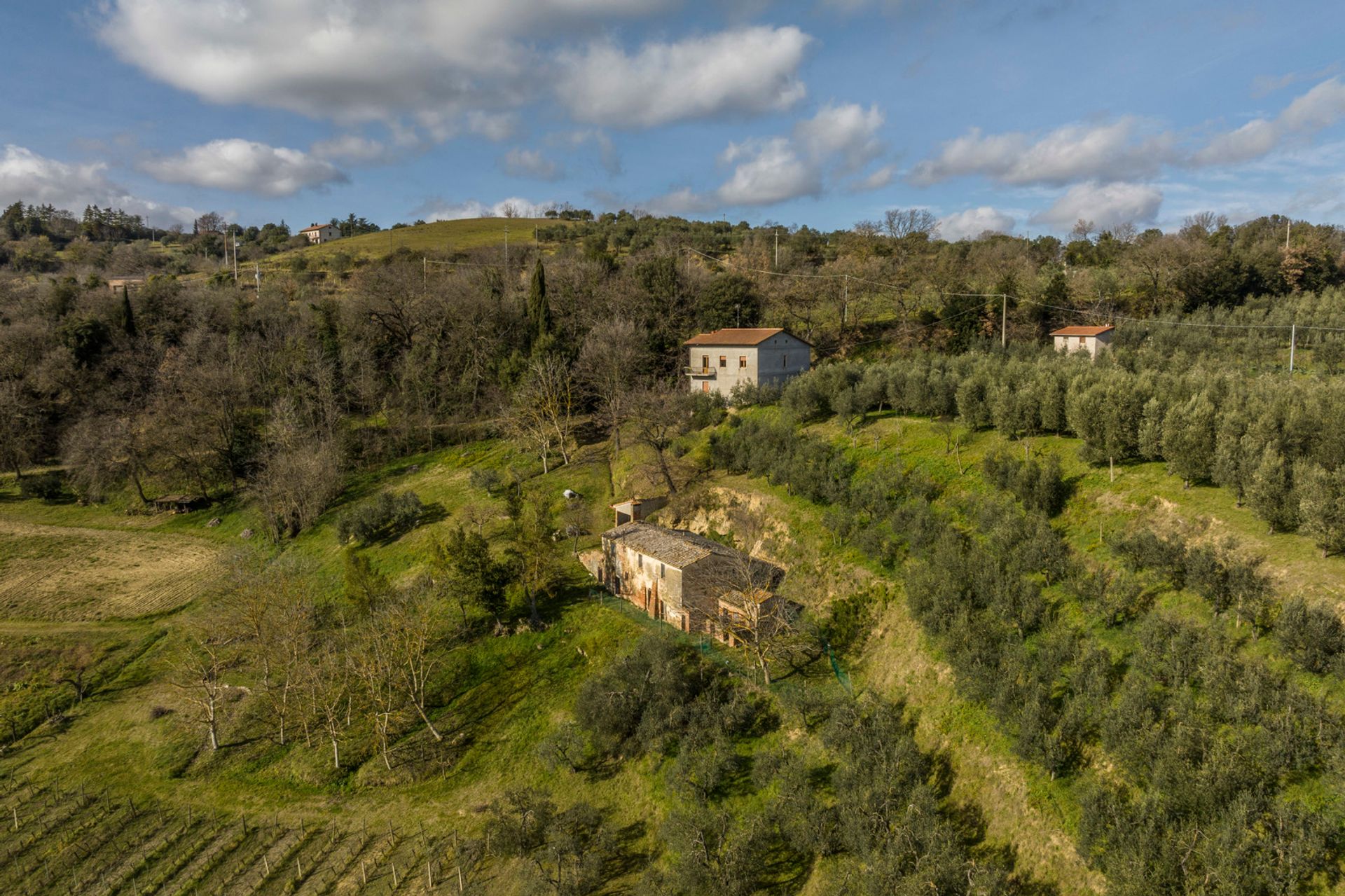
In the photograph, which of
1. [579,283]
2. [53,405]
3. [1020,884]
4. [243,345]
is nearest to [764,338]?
[579,283]

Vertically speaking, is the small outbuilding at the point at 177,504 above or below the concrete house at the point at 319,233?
below

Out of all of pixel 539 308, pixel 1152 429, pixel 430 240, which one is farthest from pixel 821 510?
pixel 430 240

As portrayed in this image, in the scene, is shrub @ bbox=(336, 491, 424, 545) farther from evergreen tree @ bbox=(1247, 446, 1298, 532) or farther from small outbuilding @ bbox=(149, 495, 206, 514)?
evergreen tree @ bbox=(1247, 446, 1298, 532)

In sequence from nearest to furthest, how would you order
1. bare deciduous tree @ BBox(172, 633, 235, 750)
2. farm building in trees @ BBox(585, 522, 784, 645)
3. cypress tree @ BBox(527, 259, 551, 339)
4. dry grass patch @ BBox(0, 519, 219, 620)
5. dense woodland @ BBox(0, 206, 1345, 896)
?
1. dense woodland @ BBox(0, 206, 1345, 896)
2. farm building in trees @ BBox(585, 522, 784, 645)
3. bare deciduous tree @ BBox(172, 633, 235, 750)
4. dry grass patch @ BBox(0, 519, 219, 620)
5. cypress tree @ BBox(527, 259, 551, 339)

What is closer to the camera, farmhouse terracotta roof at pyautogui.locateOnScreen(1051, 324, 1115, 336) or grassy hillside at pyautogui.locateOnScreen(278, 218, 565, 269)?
farmhouse terracotta roof at pyautogui.locateOnScreen(1051, 324, 1115, 336)

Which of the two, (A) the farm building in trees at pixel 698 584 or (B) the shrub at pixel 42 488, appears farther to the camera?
(B) the shrub at pixel 42 488

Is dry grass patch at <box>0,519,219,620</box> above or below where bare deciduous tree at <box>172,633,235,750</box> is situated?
above

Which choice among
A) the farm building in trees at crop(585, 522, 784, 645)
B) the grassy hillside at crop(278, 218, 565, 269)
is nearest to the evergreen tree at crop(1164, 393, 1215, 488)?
the farm building in trees at crop(585, 522, 784, 645)

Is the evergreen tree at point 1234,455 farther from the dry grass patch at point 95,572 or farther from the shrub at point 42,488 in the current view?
the shrub at point 42,488

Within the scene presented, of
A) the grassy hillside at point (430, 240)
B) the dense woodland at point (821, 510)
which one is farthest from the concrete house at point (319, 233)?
the dense woodland at point (821, 510)
